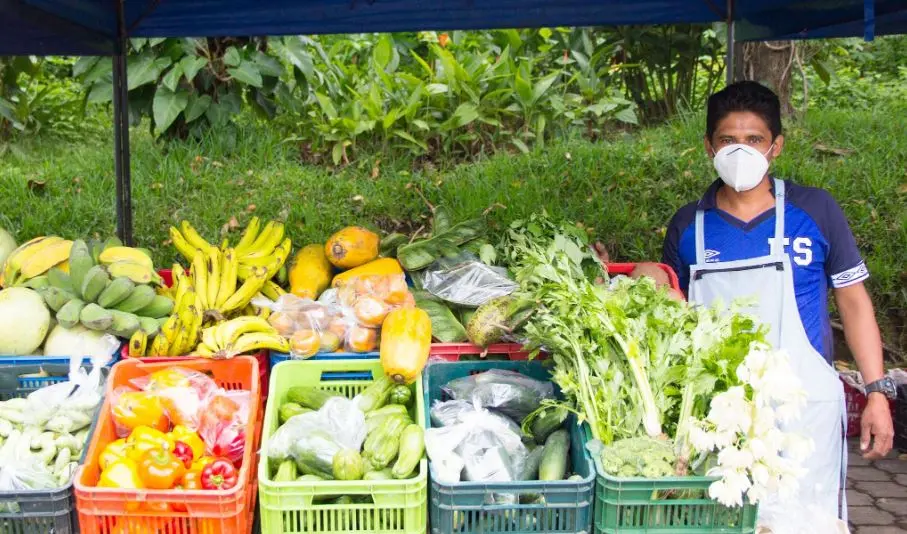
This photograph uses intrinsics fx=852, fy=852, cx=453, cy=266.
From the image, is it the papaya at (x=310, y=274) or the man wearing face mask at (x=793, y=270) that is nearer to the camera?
the man wearing face mask at (x=793, y=270)

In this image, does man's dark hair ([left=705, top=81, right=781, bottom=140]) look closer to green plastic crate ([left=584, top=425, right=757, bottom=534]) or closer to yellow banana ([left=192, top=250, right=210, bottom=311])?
green plastic crate ([left=584, top=425, right=757, bottom=534])

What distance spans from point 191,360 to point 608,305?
4.74 feet

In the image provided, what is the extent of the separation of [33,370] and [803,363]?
2676mm

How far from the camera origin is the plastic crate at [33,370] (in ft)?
9.77

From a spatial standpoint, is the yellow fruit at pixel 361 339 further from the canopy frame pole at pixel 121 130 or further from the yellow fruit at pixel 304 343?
the canopy frame pole at pixel 121 130

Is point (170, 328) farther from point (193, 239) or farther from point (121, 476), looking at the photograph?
point (121, 476)

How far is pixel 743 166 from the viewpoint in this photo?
3074 mm

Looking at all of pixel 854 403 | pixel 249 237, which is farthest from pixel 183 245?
pixel 854 403

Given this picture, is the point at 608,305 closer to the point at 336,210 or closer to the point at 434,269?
the point at 434,269

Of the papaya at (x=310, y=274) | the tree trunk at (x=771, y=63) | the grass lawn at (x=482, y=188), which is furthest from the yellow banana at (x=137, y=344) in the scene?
the tree trunk at (x=771, y=63)

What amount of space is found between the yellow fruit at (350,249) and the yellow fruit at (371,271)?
0.12 ft

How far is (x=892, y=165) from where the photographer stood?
6430 mm

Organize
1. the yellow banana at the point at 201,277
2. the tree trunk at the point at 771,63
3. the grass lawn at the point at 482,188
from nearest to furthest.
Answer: the yellow banana at the point at 201,277 → the grass lawn at the point at 482,188 → the tree trunk at the point at 771,63

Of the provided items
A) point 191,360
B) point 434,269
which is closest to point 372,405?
point 191,360
